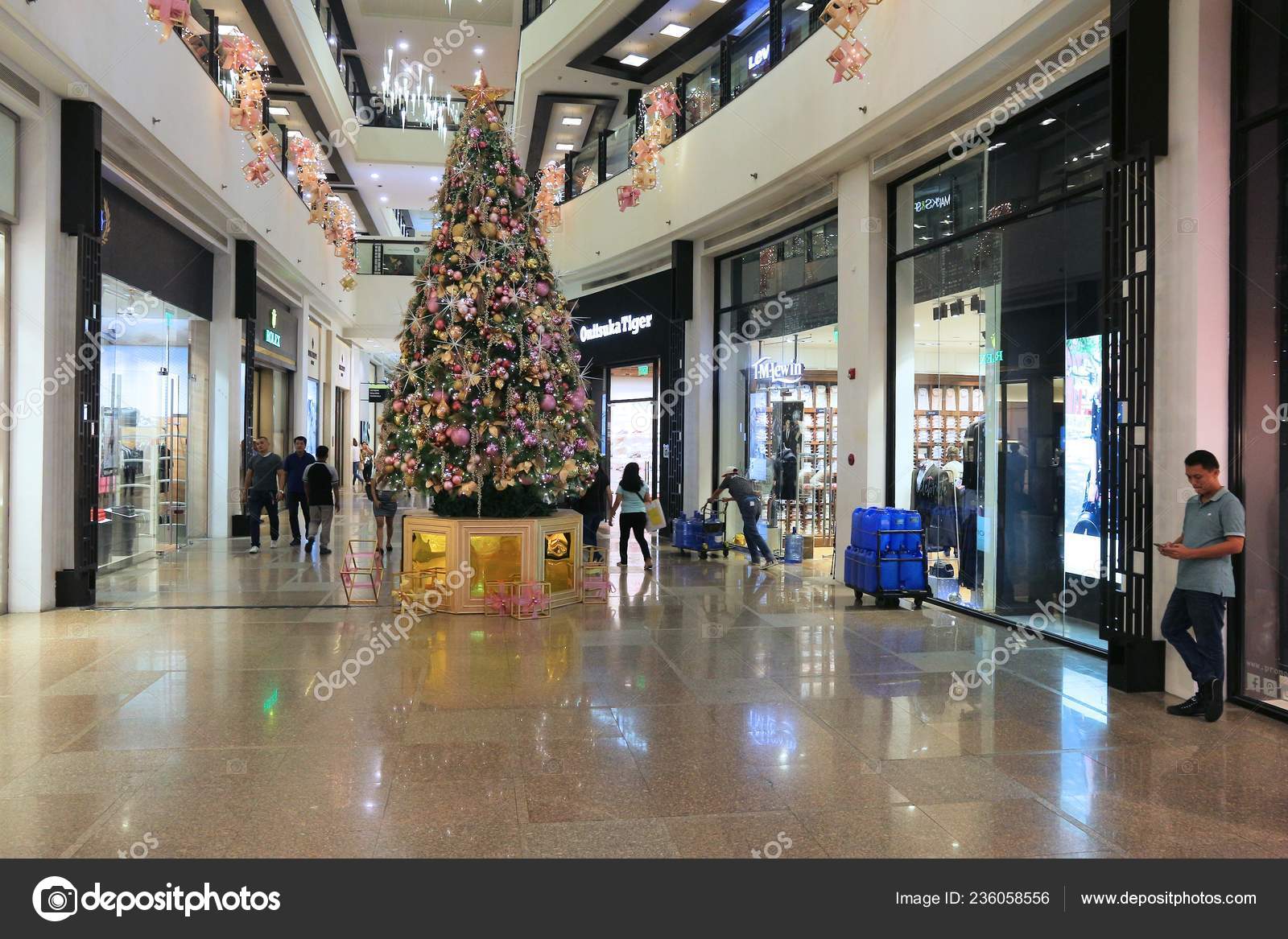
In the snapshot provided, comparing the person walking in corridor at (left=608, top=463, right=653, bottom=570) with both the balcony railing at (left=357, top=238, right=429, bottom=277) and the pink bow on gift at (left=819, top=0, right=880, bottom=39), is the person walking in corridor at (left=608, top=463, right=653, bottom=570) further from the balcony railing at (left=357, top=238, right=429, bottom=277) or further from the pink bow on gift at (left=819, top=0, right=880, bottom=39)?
the balcony railing at (left=357, top=238, right=429, bottom=277)

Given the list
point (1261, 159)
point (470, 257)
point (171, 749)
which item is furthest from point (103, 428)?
point (1261, 159)

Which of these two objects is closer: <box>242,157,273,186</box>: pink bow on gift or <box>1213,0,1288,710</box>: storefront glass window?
<box>1213,0,1288,710</box>: storefront glass window

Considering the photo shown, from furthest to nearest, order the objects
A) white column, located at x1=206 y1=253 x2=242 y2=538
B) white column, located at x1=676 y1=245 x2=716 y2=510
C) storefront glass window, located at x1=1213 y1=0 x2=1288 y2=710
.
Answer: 1. white column, located at x1=206 y1=253 x2=242 y2=538
2. white column, located at x1=676 y1=245 x2=716 y2=510
3. storefront glass window, located at x1=1213 y1=0 x2=1288 y2=710

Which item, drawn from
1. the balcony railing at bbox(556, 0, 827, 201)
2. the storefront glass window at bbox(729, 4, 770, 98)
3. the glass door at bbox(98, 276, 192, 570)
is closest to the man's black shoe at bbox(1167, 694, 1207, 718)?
the balcony railing at bbox(556, 0, 827, 201)

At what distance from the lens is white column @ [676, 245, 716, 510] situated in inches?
597

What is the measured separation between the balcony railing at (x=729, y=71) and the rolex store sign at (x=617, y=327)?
2673 millimetres

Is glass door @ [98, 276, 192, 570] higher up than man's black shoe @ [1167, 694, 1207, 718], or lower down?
higher up

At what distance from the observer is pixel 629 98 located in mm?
19047

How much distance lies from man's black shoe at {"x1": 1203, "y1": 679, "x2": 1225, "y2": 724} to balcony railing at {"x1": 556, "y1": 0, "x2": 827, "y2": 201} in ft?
27.0

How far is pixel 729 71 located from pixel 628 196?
10.5 ft

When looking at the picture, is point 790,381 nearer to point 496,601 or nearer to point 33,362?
point 496,601

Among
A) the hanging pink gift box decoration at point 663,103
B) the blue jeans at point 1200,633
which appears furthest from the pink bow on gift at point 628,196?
the blue jeans at point 1200,633

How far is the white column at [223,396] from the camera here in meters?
15.8

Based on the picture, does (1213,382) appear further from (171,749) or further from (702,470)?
(702,470)
